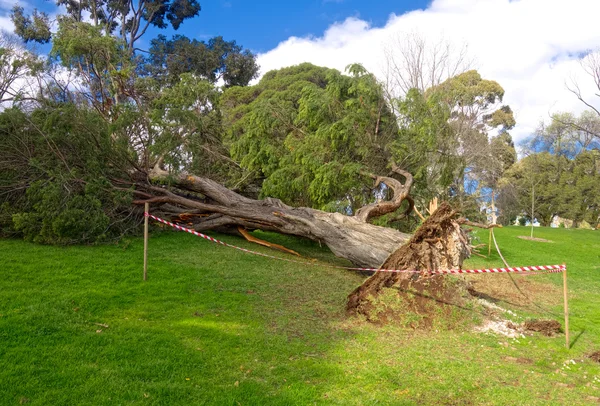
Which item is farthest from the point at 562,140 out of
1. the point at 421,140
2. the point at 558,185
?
the point at 421,140

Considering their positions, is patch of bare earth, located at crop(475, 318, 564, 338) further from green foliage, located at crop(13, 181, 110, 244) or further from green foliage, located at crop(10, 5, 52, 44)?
green foliage, located at crop(10, 5, 52, 44)

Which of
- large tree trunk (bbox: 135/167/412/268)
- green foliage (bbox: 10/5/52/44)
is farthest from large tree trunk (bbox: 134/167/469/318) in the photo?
green foliage (bbox: 10/5/52/44)

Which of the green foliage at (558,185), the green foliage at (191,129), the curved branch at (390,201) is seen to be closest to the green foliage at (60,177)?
the green foliage at (191,129)

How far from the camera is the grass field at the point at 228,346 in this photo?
411cm

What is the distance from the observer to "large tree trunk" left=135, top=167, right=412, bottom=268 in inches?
377

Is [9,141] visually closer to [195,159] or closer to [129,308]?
[195,159]

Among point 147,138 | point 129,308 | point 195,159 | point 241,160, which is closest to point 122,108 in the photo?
point 147,138

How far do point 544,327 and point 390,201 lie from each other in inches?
215

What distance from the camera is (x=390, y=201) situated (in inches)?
462

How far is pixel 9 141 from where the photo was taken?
9547mm

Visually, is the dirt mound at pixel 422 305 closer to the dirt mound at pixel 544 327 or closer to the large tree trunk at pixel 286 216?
the dirt mound at pixel 544 327

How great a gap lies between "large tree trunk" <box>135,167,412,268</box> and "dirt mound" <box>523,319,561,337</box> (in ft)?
9.90

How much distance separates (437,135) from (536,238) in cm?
1190

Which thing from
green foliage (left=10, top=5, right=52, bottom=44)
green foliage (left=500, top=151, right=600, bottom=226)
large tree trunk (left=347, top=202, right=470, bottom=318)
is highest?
green foliage (left=10, top=5, right=52, bottom=44)
